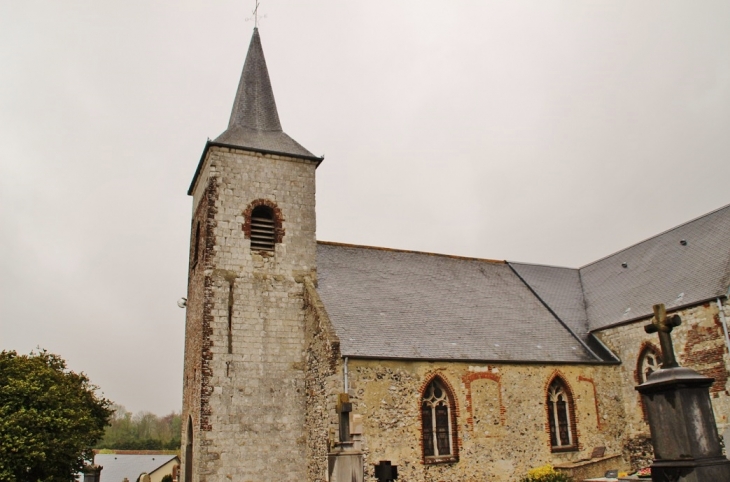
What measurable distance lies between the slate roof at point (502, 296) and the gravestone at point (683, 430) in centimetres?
823

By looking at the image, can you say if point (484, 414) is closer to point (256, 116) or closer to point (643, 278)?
point (643, 278)

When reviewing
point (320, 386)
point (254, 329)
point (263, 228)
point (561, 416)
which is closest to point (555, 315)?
point (561, 416)

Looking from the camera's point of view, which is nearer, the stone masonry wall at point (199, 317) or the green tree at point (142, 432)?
the stone masonry wall at point (199, 317)

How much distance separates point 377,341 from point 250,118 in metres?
8.70

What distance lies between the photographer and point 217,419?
50.1 feet

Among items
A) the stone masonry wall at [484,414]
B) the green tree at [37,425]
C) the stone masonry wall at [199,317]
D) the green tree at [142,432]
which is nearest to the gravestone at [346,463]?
the stone masonry wall at [484,414]

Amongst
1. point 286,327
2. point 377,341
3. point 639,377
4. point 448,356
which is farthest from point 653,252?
point 286,327

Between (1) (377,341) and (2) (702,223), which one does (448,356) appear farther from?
(2) (702,223)

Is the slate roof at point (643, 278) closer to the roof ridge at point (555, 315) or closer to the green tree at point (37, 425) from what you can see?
the roof ridge at point (555, 315)

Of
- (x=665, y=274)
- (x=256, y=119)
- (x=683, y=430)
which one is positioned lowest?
(x=683, y=430)

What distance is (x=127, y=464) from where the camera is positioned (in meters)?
44.6

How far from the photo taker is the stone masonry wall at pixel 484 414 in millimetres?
15188

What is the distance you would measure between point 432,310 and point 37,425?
1402 cm

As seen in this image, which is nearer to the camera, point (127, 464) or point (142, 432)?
point (127, 464)
